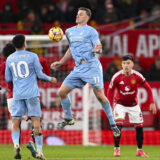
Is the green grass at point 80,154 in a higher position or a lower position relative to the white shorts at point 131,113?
lower

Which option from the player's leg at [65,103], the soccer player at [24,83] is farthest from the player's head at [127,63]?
the soccer player at [24,83]

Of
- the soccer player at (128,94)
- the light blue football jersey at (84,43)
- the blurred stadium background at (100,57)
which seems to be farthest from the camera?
the blurred stadium background at (100,57)

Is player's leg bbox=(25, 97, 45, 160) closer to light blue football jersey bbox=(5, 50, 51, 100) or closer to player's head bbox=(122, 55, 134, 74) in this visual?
light blue football jersey bbox=(5, 50, 51, 100)

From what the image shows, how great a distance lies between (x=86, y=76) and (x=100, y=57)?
7189 millimetres

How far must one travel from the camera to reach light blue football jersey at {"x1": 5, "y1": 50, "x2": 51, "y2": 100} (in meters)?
10.0

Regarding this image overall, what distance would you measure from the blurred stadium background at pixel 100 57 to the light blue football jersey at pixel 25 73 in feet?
13.4

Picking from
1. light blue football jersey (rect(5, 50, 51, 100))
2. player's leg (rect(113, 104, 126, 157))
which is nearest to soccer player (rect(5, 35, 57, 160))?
light blue football jersey (rect(5, 50, 51, 100))

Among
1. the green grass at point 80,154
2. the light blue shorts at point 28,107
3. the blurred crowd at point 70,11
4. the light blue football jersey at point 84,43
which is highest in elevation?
the blurred crowd at point 70,11

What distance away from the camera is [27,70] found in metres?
10.1

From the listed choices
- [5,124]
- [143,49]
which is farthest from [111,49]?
[5,124]

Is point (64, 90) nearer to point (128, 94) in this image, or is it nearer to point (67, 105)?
point (67, 105)

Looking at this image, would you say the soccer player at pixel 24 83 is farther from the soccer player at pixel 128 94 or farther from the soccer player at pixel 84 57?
the soccer player at pixel 128 94

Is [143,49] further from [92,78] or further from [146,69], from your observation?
[92,78]

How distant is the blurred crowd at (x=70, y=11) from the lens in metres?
20.2
